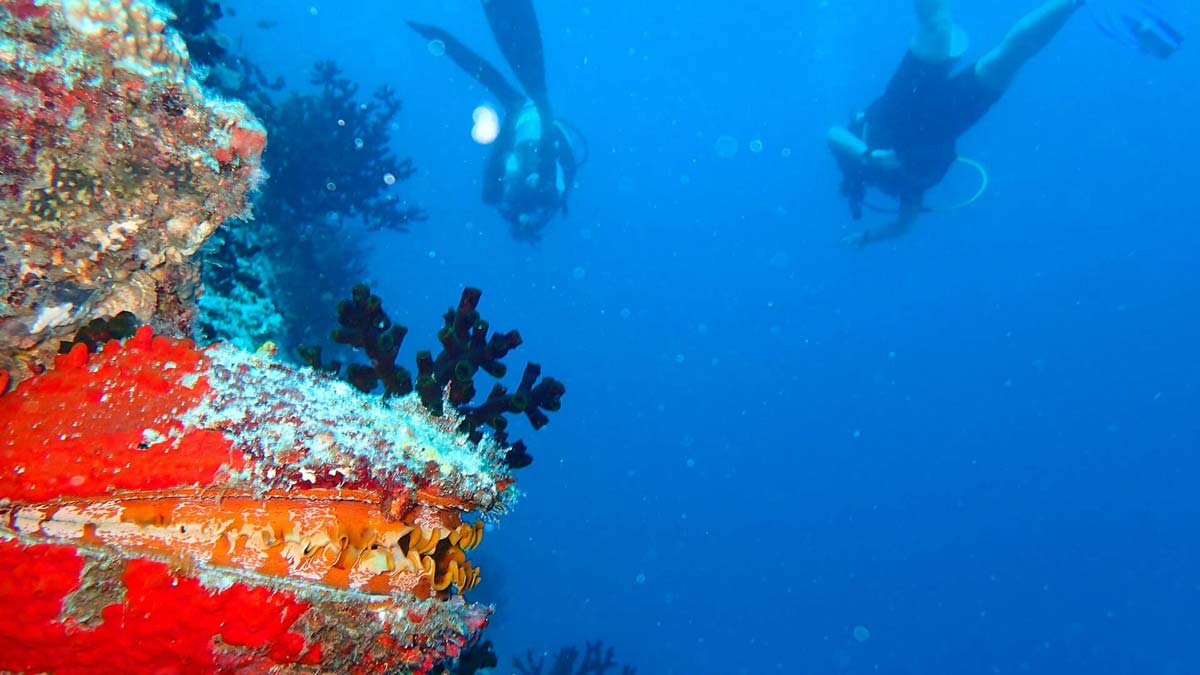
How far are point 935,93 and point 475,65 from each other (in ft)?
31.3

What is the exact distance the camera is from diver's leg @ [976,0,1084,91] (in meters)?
10.7

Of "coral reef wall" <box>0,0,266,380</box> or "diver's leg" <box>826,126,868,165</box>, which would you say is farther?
"diver's leg" <box>826,126,868,165</box>

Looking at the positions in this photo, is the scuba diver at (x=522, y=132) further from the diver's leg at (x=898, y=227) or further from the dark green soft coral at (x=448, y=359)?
the dark green soft coral at (x=448, y=359)

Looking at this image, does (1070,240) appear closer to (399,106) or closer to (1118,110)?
(1118,110)

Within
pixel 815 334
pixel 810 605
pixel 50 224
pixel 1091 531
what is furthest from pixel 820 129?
pixel 50 224

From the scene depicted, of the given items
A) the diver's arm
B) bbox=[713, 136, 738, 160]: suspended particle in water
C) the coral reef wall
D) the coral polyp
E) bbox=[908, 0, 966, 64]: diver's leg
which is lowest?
the coral polyp

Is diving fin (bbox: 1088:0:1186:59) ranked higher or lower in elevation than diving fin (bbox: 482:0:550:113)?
lower

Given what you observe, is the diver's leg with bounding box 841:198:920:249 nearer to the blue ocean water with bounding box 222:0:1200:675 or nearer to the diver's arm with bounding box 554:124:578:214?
the diver's arm with bounding box 554:124:578:214

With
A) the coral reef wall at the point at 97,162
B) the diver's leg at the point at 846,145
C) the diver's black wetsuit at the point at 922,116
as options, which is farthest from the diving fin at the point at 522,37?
the coral reef wall at the point at 97,162

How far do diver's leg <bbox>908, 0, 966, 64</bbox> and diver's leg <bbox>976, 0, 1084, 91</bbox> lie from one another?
61 cm

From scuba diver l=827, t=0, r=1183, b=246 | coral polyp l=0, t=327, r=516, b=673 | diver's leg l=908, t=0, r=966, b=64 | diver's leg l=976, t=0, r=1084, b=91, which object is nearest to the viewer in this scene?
coral polyp l=0, t=327, r=516, b=673

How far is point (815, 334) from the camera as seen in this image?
3108 inches

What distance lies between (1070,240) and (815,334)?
40.5 m

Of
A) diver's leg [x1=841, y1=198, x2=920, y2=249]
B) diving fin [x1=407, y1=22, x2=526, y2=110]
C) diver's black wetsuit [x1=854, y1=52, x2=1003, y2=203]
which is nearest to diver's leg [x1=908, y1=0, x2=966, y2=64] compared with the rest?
diver's black wetsuit [x1=854, y1=52, x2=1003, y2=203]
